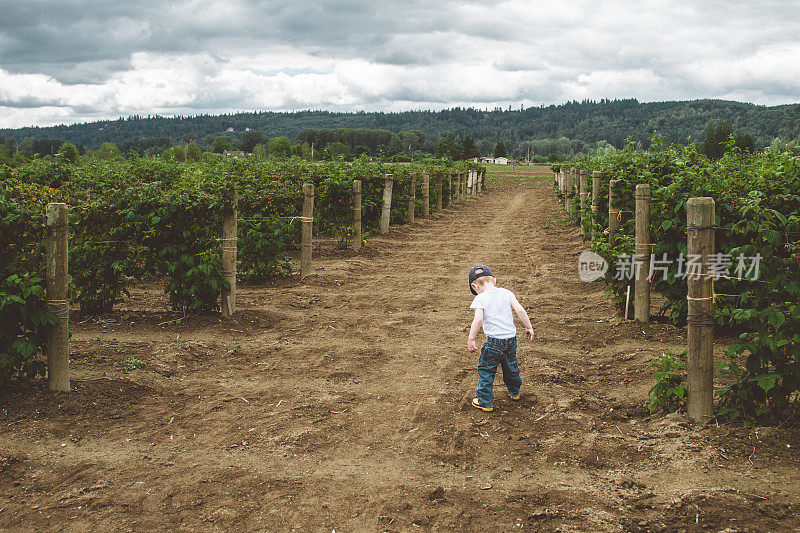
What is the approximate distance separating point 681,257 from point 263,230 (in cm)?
717

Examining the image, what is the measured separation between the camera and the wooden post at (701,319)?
15.5 feet

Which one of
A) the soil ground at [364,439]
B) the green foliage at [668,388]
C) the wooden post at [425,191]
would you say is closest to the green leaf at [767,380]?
the soil ground at [364,439]

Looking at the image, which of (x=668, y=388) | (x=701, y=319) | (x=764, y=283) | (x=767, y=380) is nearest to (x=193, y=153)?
(x=668, y=388)

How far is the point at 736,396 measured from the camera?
15.5 ft

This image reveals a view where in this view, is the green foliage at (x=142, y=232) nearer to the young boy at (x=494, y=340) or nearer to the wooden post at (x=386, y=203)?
the wooden post at (x=386, y=203)

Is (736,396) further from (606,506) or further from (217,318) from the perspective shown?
(217,318)

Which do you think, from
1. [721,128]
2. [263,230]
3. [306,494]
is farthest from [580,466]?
[721,128]

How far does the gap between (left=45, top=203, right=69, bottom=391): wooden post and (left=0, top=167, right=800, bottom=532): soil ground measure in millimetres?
251

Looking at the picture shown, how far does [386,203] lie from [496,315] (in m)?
13.0

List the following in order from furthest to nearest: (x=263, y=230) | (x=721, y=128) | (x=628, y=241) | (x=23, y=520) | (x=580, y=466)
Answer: (x=721, y=128) → (x=263, y=230) → (x=628, y=241) → (x=580, y=466) → (x=23, y=520)

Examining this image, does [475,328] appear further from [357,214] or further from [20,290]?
[357,214]

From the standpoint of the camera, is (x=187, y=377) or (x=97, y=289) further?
(x=97, y=289)

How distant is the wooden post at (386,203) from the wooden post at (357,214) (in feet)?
10.9

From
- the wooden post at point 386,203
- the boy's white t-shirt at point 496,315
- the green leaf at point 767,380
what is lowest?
the green leaf at point 767,380
